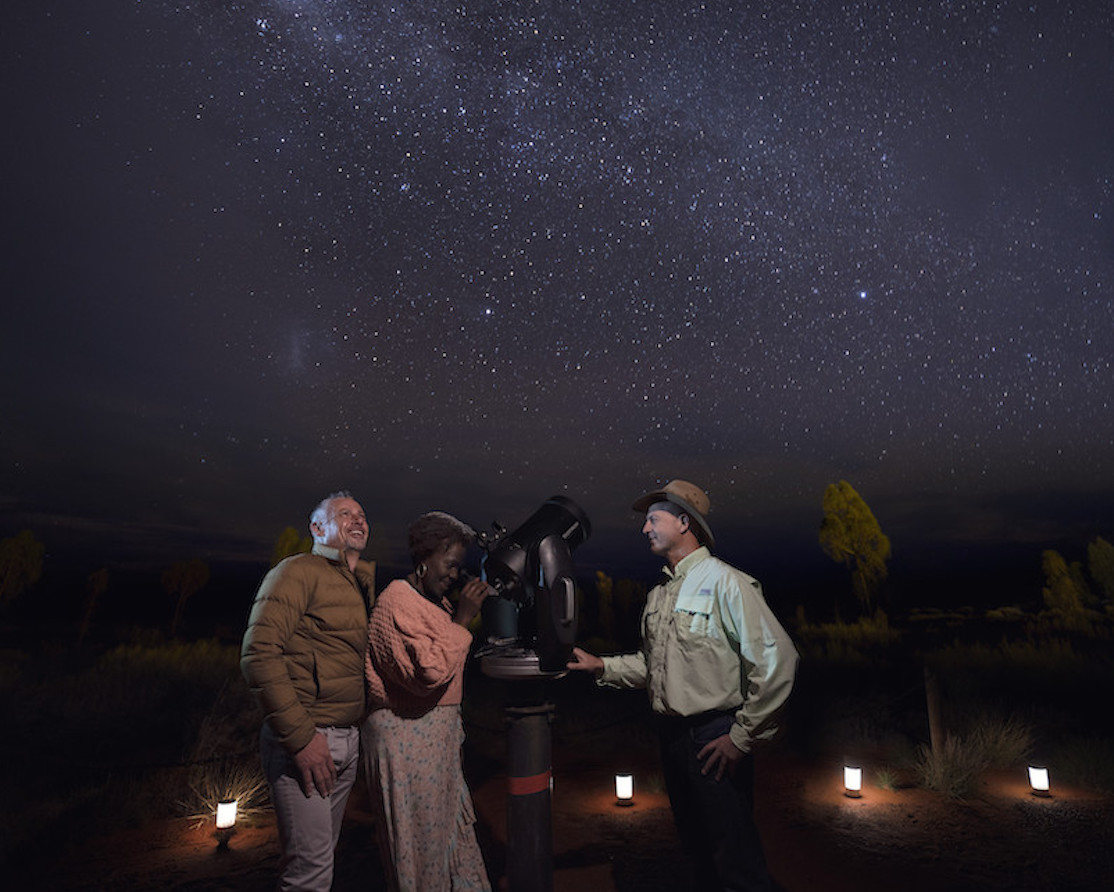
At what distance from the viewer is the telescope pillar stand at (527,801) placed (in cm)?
250

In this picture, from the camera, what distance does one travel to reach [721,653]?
2.55 meters

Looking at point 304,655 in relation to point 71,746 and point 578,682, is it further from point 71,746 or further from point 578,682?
point 578,682

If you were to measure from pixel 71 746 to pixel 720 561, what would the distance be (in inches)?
274

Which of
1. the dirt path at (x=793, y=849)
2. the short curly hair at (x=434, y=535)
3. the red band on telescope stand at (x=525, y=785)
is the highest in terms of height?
the short curly hair at (x=434, y=535)

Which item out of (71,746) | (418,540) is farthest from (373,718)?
(71,746)

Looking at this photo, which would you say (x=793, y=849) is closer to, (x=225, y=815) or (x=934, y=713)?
(x=934, y=713)

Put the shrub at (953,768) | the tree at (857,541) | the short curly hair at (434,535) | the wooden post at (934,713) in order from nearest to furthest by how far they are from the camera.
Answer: the short curly hair at (434,535)
the shrub at (953,768)
the wooden post at (934,713)
the tree at (857,541)

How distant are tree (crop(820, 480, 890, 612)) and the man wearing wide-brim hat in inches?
830

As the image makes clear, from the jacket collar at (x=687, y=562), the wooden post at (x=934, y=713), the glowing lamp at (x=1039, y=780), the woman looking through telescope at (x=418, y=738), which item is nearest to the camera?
the woman looking through telescope at (x=418, y=738)

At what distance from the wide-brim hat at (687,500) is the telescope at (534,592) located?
0.33 metres

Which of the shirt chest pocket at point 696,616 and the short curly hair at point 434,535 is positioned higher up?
the short curly hair at point 434,535

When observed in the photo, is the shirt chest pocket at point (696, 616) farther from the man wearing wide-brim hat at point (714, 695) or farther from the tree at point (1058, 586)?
the tree at point (1058, 586)

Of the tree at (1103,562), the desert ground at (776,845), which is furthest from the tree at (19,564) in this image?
the tree at (1103,562)

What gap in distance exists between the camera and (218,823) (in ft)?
15.1
